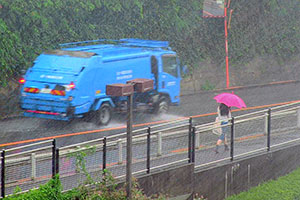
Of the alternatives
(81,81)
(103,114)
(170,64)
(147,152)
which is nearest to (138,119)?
(103,114)

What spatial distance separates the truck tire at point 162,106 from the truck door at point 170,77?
0.31 m

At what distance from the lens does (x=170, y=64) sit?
24.2 m

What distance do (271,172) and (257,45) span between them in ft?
68.5

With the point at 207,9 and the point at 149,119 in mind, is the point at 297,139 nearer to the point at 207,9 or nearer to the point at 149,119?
the point at 149,119

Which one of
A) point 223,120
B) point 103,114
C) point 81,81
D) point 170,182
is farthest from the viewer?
point 103,114

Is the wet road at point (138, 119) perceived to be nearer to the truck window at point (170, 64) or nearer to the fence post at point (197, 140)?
the truck window at point (170, 64)

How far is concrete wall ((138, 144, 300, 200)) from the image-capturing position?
1312 cm

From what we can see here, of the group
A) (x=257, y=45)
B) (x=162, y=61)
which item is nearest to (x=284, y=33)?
(x=257, y=45)

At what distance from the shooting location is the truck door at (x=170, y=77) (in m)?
23.8

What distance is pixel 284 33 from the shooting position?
37562 millimetres

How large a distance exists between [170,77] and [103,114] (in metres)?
4.14

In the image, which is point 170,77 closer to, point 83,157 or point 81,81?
point 81,81

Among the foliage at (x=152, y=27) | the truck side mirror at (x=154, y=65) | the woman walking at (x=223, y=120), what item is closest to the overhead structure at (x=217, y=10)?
the foliage at (x=152, y=27)

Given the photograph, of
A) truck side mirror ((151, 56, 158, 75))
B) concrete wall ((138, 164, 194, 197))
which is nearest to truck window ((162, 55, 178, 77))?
truck side mirror ((151, 56, 158, 75))
